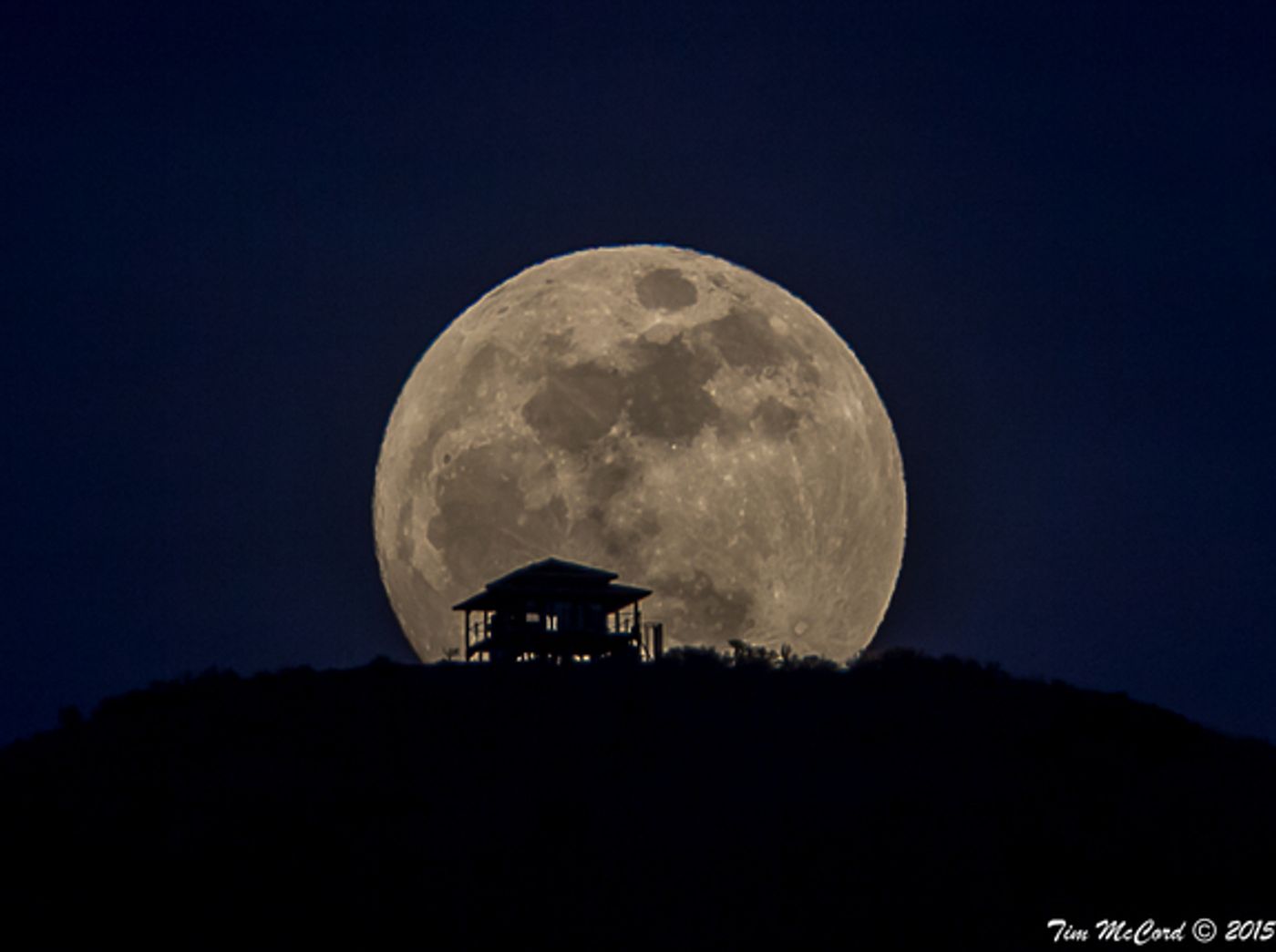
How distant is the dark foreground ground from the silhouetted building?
3.34m

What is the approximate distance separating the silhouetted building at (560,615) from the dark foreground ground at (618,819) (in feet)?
10.9

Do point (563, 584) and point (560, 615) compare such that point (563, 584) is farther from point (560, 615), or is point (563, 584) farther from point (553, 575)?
point (560, 615)

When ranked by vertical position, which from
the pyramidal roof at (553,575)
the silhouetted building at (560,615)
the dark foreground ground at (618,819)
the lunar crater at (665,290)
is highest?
the lunar crater at (665,290)

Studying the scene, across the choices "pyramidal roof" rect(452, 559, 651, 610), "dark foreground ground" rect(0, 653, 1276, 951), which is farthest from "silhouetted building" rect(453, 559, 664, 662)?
"dark foreground ground" rect(0, 653, 1276, 951)

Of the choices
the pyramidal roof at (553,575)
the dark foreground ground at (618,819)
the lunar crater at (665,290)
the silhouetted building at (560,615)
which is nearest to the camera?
the dark foreground ground at (618,819)

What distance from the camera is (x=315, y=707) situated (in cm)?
3881

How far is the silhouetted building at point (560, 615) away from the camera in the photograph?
43531mm

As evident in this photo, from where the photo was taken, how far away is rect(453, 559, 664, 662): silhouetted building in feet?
143

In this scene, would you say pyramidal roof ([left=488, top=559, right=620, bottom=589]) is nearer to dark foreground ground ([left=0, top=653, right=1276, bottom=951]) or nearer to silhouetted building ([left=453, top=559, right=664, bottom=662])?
silhouetted building ([left=453, top=559, right=664, bottom=662])

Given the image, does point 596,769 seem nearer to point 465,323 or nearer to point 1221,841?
point 1221,841

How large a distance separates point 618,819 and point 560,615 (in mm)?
15364

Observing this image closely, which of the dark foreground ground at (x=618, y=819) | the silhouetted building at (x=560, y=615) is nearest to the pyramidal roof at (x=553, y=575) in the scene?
the silhouetted building at (x=560, y=615)

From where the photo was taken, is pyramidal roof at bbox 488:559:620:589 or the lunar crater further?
Answer: the lunar crater

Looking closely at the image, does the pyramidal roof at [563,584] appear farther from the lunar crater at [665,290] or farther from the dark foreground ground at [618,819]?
the lunar crater at [665,290]
